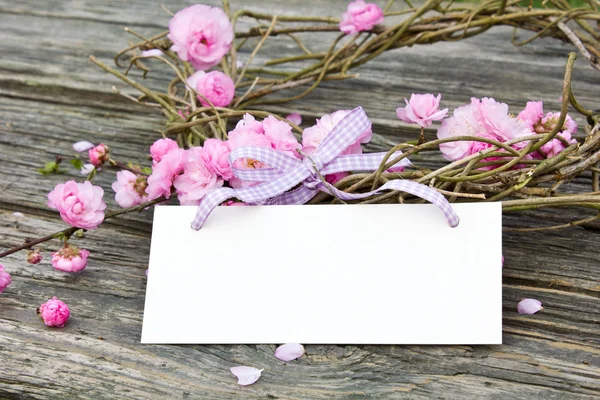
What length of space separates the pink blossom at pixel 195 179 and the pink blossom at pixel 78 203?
114 mm

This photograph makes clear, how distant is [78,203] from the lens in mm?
930

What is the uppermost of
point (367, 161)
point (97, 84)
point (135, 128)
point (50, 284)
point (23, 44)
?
point (23, 44)

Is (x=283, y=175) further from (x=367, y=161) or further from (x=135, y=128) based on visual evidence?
(x=135, y=128)

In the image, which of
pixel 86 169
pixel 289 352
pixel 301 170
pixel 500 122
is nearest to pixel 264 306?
pixel 289 352

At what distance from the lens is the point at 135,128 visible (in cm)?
135

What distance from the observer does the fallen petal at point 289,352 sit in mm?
837

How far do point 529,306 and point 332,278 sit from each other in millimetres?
262

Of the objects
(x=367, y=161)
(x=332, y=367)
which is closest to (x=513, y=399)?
(x=332, y=367)

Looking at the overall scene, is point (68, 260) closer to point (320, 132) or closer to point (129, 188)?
point (129, 188)

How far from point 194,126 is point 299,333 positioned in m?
0.38

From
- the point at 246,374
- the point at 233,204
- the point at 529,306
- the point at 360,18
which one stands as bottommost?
the point at 246,374

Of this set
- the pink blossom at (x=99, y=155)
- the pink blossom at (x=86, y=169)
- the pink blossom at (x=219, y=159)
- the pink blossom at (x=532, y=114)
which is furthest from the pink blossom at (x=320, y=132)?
the pink blossom at (x=86, y=169)

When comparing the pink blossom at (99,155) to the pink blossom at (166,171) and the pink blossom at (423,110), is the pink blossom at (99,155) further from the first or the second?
the pink blossom at (423,110)

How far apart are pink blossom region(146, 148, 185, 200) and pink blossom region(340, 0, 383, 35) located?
0.53m
